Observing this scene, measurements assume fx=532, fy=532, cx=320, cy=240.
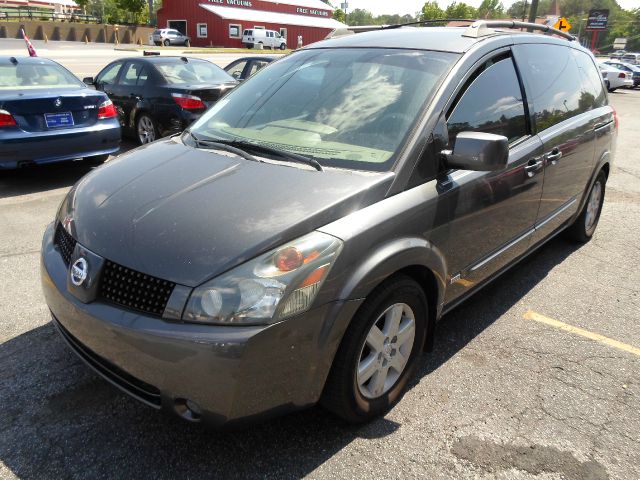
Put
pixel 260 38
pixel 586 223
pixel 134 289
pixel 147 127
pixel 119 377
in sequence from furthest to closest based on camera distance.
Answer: pixel 260 38
pixel 147 127
pixel 586 223
pixel 119 377
pixel 134 289

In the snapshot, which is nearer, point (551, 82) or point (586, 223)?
point (551, 82)

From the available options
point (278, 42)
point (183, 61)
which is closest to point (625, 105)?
point (183, 61)

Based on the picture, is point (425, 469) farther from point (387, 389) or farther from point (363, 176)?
point (363, 176)

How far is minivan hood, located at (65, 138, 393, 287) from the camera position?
82.6 inches

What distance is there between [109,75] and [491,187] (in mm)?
8482

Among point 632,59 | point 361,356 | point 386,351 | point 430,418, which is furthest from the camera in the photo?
point 632,59

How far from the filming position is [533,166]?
346cm

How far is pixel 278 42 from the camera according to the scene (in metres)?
55.4

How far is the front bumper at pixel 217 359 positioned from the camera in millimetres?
1966

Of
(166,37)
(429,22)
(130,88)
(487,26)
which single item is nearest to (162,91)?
(130,88)

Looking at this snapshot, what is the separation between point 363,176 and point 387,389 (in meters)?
1.06

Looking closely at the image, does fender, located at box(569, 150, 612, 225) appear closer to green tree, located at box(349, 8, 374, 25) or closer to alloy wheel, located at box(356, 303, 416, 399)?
alloy wheel, located at box(356, 303, 416, 399)

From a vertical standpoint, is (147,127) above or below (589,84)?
below

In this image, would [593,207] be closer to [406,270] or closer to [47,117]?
[406,270]
